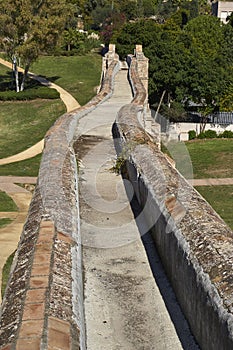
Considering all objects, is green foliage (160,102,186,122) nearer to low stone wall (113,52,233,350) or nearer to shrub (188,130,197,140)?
shrub (188,130,197,140)

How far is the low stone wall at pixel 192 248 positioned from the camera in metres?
4.06

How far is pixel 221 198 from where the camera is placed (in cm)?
1988

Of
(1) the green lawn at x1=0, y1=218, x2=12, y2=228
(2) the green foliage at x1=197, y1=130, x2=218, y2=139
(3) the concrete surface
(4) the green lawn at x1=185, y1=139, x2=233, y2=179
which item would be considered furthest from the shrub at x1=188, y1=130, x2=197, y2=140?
(3) the concrete surface

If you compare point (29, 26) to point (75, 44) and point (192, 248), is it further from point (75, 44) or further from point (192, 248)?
point (192, 248)

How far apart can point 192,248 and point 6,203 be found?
13.3m

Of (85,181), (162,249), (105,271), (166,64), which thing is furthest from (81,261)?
(166,64)

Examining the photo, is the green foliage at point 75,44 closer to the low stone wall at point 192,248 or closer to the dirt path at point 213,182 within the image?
the dirt path at point 213,182

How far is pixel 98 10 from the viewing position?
66.9 metres

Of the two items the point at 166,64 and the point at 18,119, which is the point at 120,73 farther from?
the point at 166,64

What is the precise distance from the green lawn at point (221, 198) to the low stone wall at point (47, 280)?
1142 cm

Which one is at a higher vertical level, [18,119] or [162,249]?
[162,249]

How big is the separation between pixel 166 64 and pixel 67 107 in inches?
301

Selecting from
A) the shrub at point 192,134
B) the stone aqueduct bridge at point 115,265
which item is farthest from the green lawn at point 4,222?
the shrub at point 192,134

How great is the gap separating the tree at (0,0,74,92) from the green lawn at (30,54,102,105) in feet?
13.1
